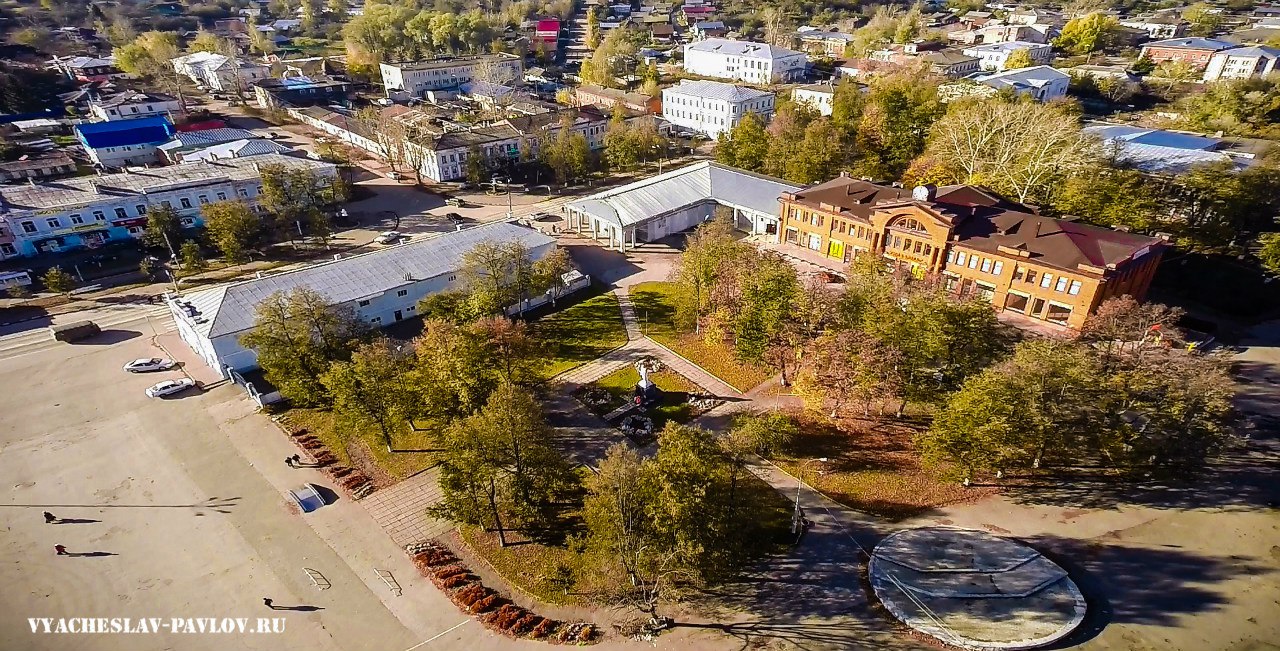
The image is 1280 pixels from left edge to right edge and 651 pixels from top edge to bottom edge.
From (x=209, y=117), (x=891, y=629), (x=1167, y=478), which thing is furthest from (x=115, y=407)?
(x=209, y=117)

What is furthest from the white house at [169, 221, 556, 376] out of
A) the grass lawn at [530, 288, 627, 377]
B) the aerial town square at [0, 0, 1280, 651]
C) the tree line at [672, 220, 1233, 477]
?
the tree line at [672, 220, 1233, 477]

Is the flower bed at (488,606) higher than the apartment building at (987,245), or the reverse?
the apartment building at (987,245)

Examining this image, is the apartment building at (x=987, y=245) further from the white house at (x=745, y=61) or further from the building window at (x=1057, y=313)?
the white house at (x=745, y=61)

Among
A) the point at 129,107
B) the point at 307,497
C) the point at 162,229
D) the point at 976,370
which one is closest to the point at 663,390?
the point at 976,370

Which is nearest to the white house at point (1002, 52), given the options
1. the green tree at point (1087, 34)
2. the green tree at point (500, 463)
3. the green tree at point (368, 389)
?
the green tree at point (1087, 34)

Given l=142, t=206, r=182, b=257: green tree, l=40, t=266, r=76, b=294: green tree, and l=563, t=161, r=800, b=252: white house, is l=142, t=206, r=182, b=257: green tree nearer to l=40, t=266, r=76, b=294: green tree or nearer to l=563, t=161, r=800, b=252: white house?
l=40, t=266, r=76, b=294: green tree

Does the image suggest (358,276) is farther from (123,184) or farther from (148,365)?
(123,184)

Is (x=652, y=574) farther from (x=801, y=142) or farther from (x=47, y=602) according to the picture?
(x=801, y=142)
